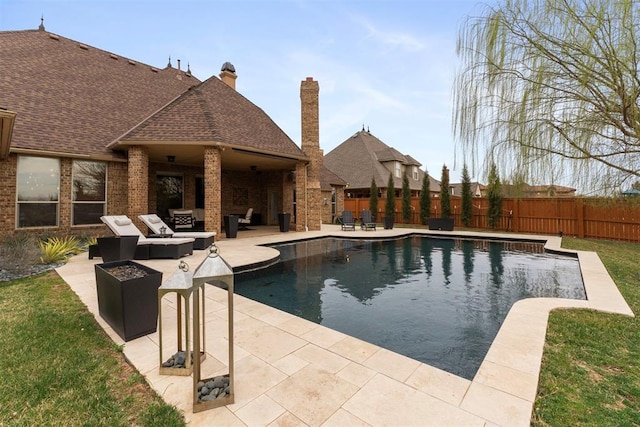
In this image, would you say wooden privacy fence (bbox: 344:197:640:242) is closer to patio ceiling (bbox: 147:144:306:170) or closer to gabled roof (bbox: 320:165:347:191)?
gabled roof (bbox: 320:165:347:191)

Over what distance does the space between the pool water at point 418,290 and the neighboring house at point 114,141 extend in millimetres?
4651

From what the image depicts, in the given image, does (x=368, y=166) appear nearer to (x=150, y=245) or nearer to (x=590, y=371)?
(x=150, y=245)

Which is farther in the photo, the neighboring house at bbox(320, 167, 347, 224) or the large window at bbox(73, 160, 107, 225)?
the neighboring house at bbox(320, 167, 347, 224)

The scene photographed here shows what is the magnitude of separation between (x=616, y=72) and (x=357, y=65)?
10.0 metres

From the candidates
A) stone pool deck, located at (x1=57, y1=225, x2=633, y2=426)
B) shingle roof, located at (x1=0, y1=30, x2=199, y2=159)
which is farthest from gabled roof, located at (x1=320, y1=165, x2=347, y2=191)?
stone pool deck, located at (x1=57, y1=225, x2=633, y2=426)

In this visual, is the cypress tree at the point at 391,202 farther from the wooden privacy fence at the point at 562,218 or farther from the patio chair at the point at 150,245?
the patio chair at the point at 150,245

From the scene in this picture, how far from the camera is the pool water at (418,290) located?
3525 mm

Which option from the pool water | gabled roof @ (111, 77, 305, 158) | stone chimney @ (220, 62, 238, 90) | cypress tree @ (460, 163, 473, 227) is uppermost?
stone chimney @ (220, 62, 238, 90)

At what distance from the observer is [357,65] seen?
535 inches

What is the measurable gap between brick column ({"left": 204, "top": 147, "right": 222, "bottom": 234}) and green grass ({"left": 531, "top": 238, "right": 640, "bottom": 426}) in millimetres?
9351

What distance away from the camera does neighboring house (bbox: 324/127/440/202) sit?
2447 centimetres

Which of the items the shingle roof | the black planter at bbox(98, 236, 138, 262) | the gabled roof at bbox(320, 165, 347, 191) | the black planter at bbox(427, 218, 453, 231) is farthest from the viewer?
the gabled roof at bbox(320, 165, 347, 191)

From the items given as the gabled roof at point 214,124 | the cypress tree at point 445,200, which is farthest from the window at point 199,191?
the cypress tree at point 445,200

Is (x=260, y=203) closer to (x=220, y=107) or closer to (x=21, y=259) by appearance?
(x=220, y=107)
